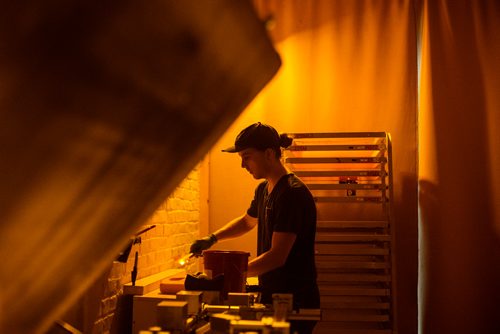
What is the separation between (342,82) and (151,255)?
1.49 m

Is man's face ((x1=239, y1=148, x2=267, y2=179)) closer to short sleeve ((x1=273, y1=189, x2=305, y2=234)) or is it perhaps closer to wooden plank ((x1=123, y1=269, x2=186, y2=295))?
short sleeve ((x1=273, y1=189, x2=305, y2=234))

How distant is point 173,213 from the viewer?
7.88 ft

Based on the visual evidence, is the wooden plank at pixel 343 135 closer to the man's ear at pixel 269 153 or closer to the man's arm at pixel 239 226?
the man's arm at pixel 239 226

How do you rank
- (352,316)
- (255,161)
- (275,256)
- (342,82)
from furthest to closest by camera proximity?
(342,82), (352,316), (255,161), (275,256)

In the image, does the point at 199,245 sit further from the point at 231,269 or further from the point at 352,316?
the point at 352,316

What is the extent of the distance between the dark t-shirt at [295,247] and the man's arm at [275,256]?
0.09ft

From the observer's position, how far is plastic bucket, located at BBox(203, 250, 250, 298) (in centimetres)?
159

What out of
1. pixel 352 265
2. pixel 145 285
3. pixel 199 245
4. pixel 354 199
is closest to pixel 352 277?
pixel 352 265

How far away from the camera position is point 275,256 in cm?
176

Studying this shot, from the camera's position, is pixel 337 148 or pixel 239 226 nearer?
pixel 239 226

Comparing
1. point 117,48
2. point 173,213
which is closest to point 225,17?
point 117,48

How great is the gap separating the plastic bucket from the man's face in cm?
44

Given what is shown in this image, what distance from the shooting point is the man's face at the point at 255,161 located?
195 centimetres

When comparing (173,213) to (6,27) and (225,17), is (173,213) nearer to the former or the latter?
(225,17)
